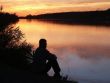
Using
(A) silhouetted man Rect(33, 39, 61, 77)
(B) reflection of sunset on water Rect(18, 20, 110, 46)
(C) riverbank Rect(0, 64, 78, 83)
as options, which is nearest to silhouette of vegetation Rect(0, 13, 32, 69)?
(C) riverbank Rect(0, 64, 78, 83)

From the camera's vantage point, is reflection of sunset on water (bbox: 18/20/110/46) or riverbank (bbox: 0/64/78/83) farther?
reflection of sunset on water (bbox: 18/20/110/46)

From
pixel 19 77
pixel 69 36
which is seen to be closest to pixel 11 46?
pixel 19 77

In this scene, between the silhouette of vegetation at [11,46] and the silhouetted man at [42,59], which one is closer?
the silhouetted man at [42,59]

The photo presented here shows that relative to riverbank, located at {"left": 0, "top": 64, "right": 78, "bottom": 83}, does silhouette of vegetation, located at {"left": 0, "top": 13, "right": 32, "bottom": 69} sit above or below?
above

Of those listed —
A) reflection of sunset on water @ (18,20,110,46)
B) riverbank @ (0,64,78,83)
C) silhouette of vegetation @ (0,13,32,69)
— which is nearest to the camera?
riverbank @ (0,64,78,83)

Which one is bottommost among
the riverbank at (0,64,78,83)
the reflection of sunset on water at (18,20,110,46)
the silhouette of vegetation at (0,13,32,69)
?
the reflection of sunset on water at (18,20,110,46)

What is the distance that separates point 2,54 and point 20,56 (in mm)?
679

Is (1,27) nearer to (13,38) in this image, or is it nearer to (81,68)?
(13,38)

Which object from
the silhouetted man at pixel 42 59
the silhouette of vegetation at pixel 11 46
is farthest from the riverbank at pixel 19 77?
the silhouette of vegetation at pixel 11 46

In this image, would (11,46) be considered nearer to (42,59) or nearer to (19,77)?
(42,59)

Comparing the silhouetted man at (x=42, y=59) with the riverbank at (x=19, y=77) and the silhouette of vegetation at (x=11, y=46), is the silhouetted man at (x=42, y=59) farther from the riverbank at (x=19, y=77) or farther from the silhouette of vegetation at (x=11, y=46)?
the silhouette of vegetation at (x=11, y=46)

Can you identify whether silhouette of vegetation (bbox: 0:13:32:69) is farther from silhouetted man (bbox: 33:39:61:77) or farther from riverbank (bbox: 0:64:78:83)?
silhouetted man (bbox: 33:39:61:77)

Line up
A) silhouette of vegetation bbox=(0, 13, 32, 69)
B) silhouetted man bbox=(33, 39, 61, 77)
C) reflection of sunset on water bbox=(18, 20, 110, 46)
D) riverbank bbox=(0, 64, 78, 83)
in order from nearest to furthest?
riverbank bbox=(0, 64, 78, 83) < silhouetted man bbox=(33, 39, 61, 77) < silhouette of vegetation bbox=(0, 13, 32, 69) < reflection of sunset on water bbox=(18, 20, 110, 46)

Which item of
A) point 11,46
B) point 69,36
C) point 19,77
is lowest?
point 69,36
